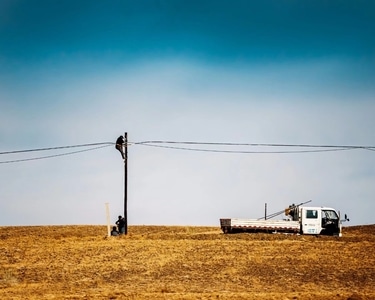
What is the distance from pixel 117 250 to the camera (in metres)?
26.2

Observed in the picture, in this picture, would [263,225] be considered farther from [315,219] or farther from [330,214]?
[330,214]

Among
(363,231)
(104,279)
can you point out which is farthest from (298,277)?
(363,231)

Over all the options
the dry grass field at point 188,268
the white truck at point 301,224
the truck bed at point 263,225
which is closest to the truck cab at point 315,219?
the white truck at point 301,224

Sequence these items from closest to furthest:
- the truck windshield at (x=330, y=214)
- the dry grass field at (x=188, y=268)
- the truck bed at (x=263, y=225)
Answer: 1. the dry grass field at (x=188, y=268)
2. the truck bed at (x=263, y=225)
3. the truck windshield at (x=330, y=214)

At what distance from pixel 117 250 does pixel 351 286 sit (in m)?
12.3

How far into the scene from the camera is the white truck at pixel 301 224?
110ft

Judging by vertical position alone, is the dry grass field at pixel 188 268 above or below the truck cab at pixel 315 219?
below

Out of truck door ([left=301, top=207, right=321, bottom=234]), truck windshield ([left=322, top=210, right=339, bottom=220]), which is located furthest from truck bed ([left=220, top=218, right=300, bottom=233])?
truck windshield ([left=322, top=210, right=339, bottom=220])

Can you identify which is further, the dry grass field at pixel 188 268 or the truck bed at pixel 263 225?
the truck bed at pixel 263 225

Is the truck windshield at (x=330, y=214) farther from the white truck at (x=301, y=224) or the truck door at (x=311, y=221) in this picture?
the truck door at (x=311, y=221)

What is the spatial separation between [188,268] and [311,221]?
15.5 metres

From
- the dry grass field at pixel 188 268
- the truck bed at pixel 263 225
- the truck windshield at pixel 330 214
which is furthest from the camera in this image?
the truck windshield at pixel 330 214

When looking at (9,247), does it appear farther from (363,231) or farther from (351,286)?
(363,231)

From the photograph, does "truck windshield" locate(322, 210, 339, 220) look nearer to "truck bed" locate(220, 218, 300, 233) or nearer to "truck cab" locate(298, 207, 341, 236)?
"truck cab" locate(298, 207, 341, 236)
